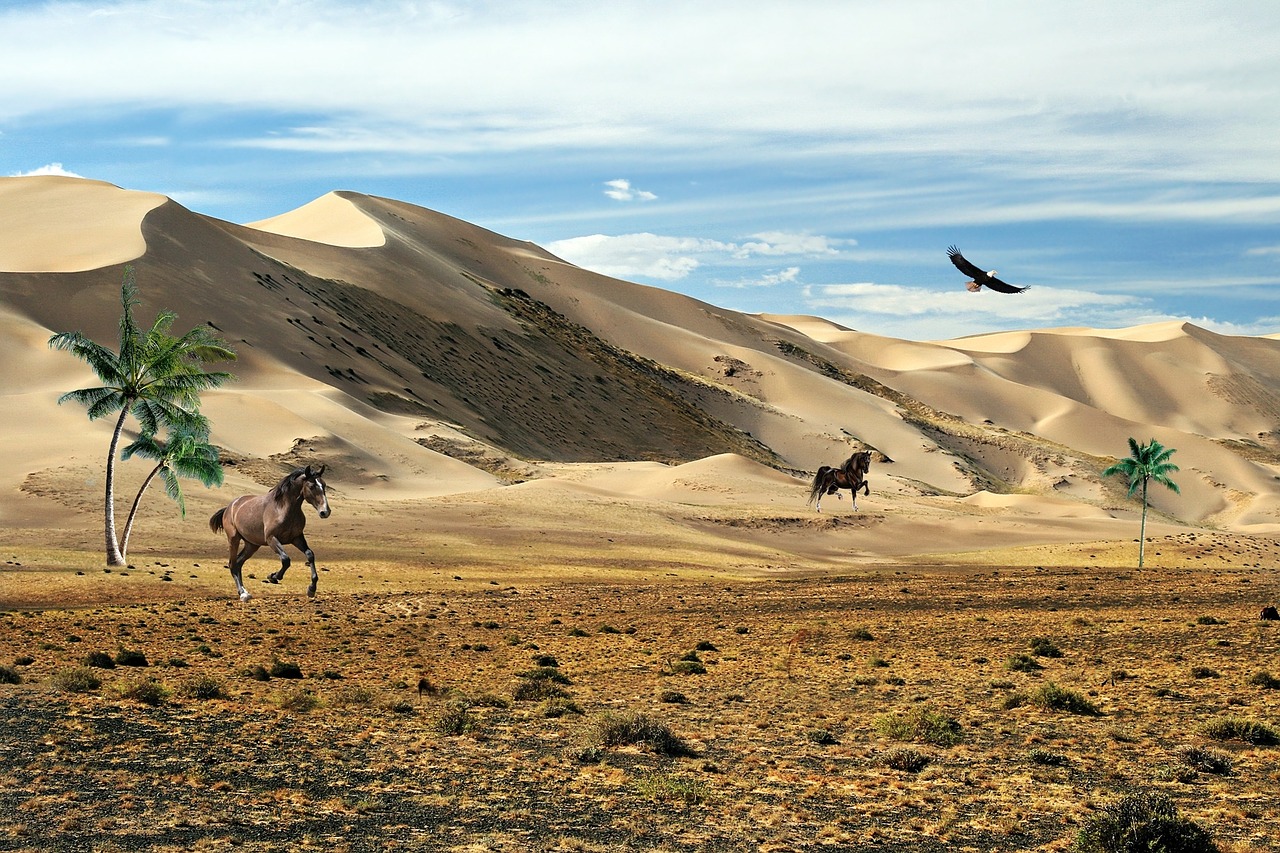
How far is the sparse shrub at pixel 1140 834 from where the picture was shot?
11570 mm

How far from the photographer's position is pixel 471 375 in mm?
111000

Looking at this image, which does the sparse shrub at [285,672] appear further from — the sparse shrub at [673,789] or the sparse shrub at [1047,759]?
the sparse shrub at [1047,759]

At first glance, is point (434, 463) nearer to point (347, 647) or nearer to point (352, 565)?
point (352, 565)

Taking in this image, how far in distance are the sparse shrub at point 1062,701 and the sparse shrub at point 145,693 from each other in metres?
13.8

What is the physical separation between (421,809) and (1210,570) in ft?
162

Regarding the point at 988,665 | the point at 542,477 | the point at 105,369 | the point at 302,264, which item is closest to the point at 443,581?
the point at 105,369

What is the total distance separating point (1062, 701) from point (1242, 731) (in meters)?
Answer: 3.10

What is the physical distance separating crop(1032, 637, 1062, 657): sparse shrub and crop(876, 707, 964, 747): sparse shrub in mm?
8748

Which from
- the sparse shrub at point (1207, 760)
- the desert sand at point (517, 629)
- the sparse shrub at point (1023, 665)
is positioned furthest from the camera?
the sparse shrub at point (1023, 665)

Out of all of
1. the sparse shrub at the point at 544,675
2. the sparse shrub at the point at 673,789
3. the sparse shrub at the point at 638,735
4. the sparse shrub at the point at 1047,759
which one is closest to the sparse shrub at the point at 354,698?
the sparse shrub at the point at 544,675

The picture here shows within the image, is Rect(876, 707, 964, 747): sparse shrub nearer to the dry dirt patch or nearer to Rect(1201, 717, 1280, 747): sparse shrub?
the dry dirt patch

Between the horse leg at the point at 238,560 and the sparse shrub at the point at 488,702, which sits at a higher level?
the horse leg at the point at 238,560

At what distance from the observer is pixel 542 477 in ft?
261

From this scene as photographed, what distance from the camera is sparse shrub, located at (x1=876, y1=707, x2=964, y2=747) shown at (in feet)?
57.2
